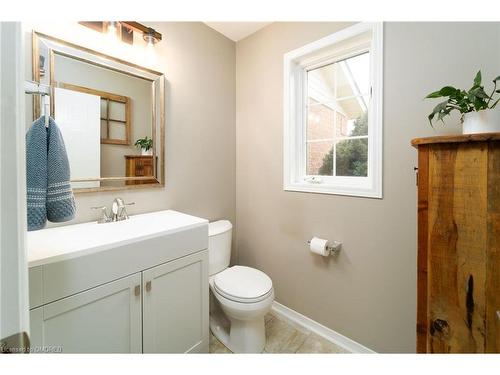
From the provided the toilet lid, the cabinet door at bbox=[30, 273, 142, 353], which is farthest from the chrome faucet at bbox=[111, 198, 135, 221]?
the toilet lid

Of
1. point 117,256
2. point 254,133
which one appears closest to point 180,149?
point 254,133

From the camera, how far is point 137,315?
1.07 m

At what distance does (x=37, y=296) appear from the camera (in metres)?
0.82

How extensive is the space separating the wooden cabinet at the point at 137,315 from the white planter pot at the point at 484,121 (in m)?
1.36

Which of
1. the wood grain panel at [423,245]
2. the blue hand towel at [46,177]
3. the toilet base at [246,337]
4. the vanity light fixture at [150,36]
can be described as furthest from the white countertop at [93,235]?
the vanity light fixture at [150,36]

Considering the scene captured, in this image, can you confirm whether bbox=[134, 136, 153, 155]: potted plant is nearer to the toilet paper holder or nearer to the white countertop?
the white countertop

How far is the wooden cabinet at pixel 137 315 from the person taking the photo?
2.88ft

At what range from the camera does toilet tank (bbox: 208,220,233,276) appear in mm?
1638

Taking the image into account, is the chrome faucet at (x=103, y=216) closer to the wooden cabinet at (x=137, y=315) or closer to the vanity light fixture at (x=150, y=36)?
the wooden cabinet at (x=137, y=315)

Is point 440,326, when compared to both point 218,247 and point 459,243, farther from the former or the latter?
point 218,247

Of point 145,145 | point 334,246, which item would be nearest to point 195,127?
point 145,145

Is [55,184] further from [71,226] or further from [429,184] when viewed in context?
[429,184]

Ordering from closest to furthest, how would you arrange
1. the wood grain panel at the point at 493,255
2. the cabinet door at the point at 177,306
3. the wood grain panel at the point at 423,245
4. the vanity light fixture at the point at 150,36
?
the wood grain panel at the point at 493,255 < the wood grain panel at the point at 423,245 < the cabinet door at the point at 177,306 < the vanity light fixture at the point at 150,36

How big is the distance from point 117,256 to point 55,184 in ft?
1.26
